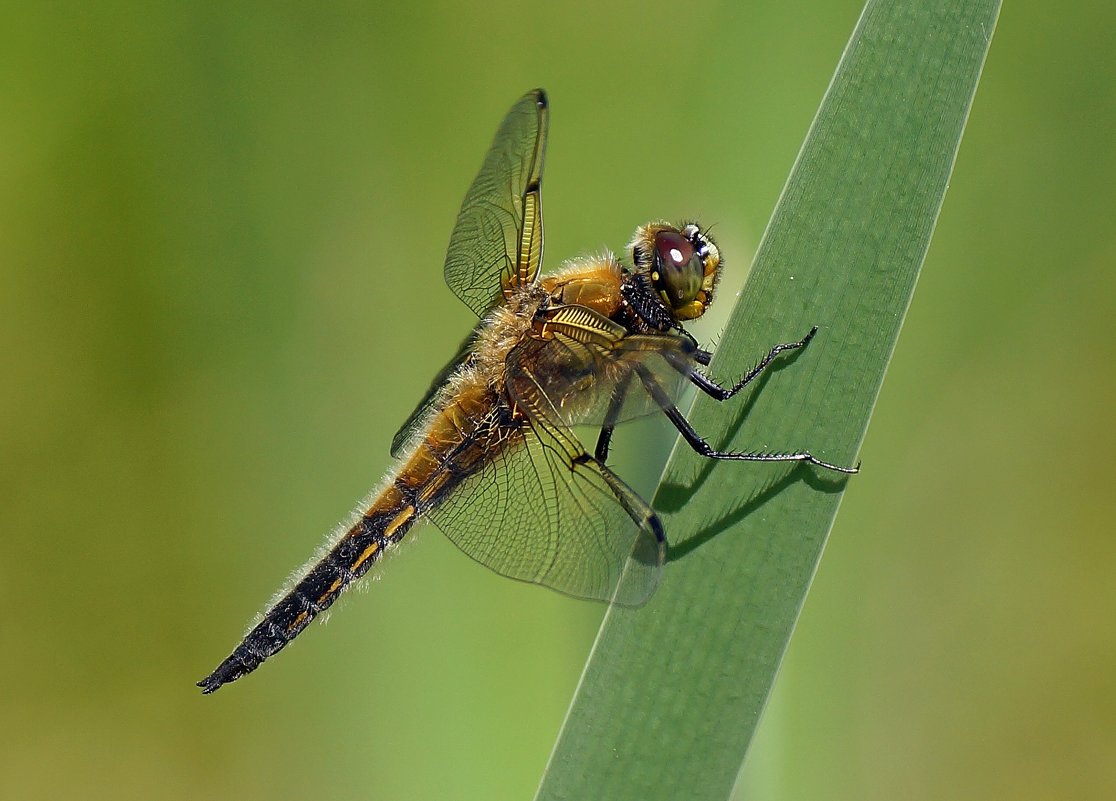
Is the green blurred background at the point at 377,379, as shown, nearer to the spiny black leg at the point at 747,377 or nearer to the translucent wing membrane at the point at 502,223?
the translucent wing membrane at the point at 502,223

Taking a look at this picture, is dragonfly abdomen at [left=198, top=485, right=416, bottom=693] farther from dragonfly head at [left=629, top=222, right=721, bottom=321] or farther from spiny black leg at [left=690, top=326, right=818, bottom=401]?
spiny black leg at [left=690, top=326, right=818, bottom=401]

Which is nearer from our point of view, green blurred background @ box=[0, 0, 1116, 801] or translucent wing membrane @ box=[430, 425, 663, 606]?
translucent wing membrane @ box=[430, 425, 663, 606]

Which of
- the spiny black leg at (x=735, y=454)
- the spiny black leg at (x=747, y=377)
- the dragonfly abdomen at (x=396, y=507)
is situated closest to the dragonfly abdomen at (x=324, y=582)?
the dragonfly abdomen at (x=396, y=507)

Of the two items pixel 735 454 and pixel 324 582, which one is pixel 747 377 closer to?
pixel 735 454

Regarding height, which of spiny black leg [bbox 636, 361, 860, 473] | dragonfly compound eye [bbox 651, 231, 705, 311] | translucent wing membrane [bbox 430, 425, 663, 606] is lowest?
translucent wing membrane [bbox 430, 425, 663, 606]

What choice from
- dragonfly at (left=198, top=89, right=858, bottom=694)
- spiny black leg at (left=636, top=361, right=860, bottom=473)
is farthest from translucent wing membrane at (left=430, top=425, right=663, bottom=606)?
spiny black leg at (left=636, top=361, right=860, bottom=473)

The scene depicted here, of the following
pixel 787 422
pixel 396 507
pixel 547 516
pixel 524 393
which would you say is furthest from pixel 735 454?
pixel 396 507

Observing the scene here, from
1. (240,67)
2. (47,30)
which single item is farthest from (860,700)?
(47,30)
